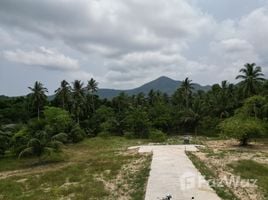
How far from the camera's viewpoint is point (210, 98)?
185 ft

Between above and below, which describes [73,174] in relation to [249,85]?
below

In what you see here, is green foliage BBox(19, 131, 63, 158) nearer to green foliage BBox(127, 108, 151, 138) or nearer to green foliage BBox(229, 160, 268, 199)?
green foliage BBox(229, 160, 268, 199)

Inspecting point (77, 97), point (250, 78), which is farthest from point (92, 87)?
point (250, 78)

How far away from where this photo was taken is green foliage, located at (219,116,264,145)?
113ft

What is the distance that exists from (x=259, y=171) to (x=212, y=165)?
2.99 m

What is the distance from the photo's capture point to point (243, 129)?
113 ft

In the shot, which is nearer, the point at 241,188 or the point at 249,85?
the point at 241,188

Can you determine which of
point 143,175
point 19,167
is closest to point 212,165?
point 143,175

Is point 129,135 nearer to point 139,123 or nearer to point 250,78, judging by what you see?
point 139,123

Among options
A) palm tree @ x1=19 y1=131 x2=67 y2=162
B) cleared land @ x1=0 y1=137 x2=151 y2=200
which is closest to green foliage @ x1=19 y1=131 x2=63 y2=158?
palm tree @ x1=19 y1=131 x2=67 y2=162

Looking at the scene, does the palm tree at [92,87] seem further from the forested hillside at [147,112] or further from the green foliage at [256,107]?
the green foliage at [256,107]

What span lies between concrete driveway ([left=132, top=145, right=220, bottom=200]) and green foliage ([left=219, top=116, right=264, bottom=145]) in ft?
45.9

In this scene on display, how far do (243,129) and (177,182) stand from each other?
20.7m

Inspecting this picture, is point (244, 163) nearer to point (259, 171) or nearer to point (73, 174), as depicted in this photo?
point (259, 171)
